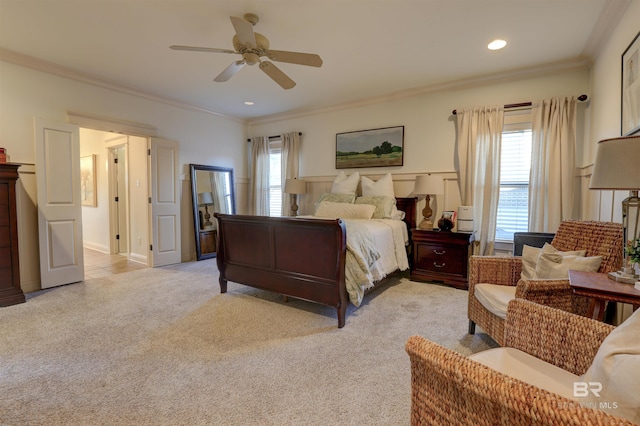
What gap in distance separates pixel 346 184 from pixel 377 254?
6.07 feet

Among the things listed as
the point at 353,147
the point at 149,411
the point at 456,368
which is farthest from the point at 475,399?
the point at 353,147

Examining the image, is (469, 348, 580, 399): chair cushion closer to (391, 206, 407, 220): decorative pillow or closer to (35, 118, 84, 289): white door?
(391, 206, 407, 220): decorative pillow

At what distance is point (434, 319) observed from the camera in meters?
2.73

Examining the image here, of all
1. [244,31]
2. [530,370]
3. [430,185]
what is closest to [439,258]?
[430,185]

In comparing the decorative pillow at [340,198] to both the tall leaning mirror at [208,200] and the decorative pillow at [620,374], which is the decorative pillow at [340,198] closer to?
the tall leaning mirror at [208,200]

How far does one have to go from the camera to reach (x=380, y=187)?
440 cm

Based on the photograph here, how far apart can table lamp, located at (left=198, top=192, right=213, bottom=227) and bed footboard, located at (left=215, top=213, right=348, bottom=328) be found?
2128 millimetres

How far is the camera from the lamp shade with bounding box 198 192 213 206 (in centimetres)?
532

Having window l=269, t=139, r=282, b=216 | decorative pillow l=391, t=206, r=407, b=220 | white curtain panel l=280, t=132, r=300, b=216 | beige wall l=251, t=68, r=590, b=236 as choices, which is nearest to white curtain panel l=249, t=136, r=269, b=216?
window l=269, t=139, r=282, b=216

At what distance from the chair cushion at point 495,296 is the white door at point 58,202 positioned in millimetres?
4542

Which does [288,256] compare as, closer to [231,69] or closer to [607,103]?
[231,69]

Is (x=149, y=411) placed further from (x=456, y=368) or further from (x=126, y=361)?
(x=456, y=368)

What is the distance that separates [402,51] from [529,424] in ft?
11.0

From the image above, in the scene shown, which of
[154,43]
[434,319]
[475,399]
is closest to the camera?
[475,399]
